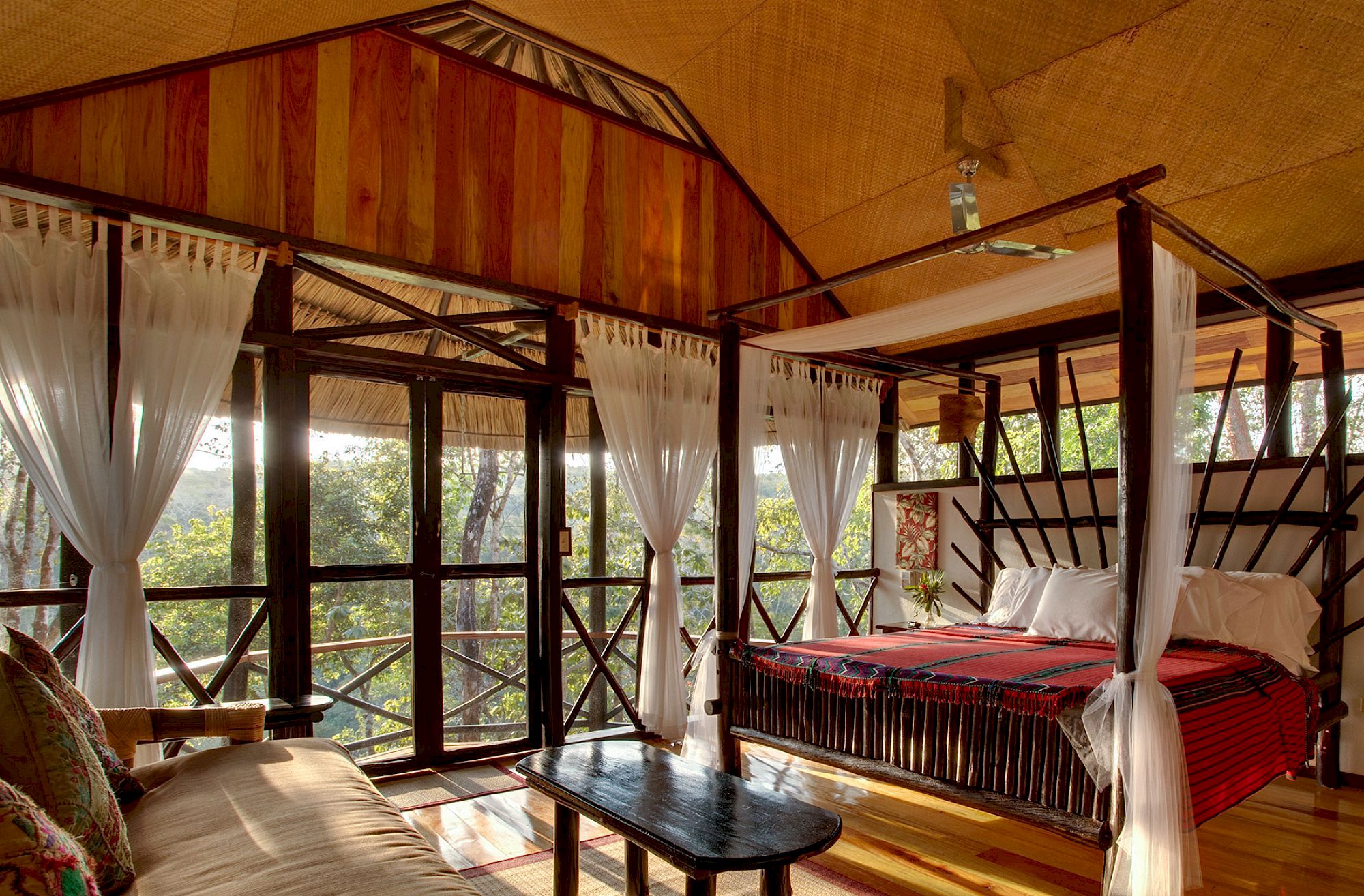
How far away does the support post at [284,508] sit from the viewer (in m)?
3.61

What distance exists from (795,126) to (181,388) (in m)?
3.43

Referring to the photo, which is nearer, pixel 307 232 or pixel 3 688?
pixel 3 688

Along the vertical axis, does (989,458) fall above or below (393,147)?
below

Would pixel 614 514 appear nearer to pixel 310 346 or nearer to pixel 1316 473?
pixel 310 346

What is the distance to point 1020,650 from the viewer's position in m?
3.72

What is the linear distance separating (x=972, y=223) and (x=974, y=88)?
2.39 feet


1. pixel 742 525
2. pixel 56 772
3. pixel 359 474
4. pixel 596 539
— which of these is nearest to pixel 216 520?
pixel 359 474

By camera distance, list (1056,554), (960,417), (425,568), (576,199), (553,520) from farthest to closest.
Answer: (960,417) < (1056,554) < (576,199) < (553,520) < (425,568)

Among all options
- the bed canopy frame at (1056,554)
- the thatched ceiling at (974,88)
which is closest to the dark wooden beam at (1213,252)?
the bed canopy frame at (1056,554)

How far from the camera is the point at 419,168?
405 cm

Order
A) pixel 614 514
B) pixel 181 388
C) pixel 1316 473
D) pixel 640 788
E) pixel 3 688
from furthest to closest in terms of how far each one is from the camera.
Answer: pixel 614 514, pixel 1316 473, pixel 181 388, pixel 640 788, pixel 3 688

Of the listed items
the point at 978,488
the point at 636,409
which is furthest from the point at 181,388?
the point at 978,488

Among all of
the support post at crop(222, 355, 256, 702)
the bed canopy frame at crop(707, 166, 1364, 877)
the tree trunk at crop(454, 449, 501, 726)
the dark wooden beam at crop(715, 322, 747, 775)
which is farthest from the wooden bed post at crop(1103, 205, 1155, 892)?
the support post at crop(222, 355, 256, 702)

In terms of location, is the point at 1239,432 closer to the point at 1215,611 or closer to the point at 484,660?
the point at 1215,611
